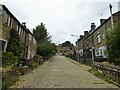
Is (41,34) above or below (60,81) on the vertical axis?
above

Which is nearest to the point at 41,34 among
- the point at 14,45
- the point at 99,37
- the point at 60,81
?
the point at 99,37

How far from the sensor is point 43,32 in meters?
68.9

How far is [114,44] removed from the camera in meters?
12.5

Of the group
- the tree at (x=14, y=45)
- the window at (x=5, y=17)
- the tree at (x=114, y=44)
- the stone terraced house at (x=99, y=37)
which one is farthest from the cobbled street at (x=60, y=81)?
the stone terraced house at (x=99, y=37)

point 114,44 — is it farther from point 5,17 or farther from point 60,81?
point 5,17

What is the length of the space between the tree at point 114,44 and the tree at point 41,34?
5432cm

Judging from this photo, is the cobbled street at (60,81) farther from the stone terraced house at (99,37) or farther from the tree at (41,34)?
the tree at (41,34)

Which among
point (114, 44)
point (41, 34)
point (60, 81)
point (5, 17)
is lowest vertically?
point (60, 81)

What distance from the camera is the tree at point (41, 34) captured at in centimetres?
6794

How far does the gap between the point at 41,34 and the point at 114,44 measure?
185 feet

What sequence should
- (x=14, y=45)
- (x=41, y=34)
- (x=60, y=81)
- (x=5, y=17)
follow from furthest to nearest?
(x=41, y=34) < (x=14, y=45) < (x=5, y=17) < (x=60, y=81)

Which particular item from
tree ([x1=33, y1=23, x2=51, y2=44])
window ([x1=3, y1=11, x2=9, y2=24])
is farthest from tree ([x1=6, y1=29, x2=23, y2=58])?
tree ([x1=33, y1=23, x2=51, y2=44])

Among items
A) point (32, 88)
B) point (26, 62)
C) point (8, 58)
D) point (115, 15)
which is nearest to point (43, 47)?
point (115, 15)

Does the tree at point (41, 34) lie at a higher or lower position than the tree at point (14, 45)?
higher
